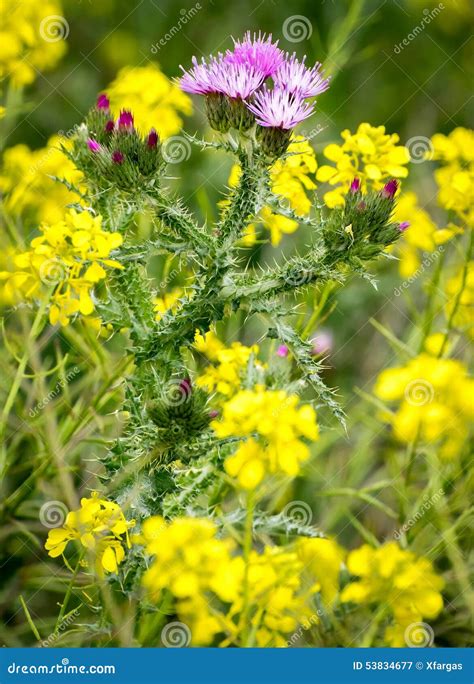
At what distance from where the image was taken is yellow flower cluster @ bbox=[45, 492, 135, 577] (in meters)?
1.13

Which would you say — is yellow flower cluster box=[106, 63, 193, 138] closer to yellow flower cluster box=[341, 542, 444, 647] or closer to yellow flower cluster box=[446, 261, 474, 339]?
yellow flower cluster box=[446, 261, 474, 339]

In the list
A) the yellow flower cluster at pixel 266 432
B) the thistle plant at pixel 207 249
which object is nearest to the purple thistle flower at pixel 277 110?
the thistle plant at pixel 207 249

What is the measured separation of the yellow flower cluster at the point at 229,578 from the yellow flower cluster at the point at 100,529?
5cm

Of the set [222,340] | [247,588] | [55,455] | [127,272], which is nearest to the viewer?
[247,588]

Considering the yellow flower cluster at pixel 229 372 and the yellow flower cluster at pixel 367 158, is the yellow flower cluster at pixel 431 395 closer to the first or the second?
the yellow flower cluster at pixel 229 372

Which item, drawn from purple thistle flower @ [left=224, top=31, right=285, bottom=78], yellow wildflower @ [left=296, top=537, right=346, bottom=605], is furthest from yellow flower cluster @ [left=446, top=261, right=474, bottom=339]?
purple thistle flower @ [left=224, top=31, right=285, bottom=78]

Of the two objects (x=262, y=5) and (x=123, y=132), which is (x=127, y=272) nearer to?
(x=123, y=132)

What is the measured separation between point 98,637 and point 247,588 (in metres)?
0.31

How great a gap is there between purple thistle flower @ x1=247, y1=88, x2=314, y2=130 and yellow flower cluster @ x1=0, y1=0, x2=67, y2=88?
83 centimetres

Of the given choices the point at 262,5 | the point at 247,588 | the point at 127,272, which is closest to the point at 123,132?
the point at 127,272

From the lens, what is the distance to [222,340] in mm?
1680

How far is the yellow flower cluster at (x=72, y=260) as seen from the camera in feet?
3.77

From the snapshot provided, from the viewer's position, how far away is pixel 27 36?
5.63 feet

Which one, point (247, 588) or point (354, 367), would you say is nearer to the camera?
point (247, 588)
